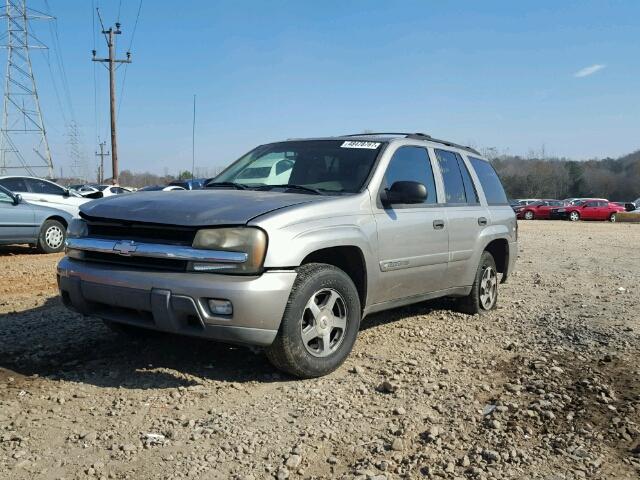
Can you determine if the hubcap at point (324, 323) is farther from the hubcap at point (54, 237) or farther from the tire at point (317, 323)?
the hubcap at point (54, 237)

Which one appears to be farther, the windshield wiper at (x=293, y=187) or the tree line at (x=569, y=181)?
the tree line at (x=569, y=181)

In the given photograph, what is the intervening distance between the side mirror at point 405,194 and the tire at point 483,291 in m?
1.90

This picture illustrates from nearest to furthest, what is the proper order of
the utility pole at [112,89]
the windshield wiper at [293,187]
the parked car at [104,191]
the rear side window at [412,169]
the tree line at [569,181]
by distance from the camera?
the windshield wiper at [293,187] → the rear side window at [412,169] → the parked car at [104,191] → the utility pole at [112,89] → the tree line at [569,181]

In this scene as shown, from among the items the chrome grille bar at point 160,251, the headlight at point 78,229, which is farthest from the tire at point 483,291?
the headlight at point 78,229

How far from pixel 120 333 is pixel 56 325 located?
2.40ft

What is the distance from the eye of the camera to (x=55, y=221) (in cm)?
1122

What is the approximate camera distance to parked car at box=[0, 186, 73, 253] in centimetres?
1038

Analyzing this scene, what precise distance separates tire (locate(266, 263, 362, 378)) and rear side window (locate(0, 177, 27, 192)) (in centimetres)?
1127

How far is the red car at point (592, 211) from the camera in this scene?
4103 centimetres

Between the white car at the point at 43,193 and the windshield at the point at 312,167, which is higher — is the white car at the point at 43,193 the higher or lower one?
the lower one

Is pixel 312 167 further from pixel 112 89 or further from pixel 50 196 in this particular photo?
pixel 112 89

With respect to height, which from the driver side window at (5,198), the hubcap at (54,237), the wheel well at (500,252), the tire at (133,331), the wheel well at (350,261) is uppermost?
the driver side window at (5,198)

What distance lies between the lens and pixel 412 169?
5312mm

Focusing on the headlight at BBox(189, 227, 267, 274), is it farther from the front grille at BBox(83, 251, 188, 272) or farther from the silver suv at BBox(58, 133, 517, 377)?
the front grille at BBox(83, 251, 188, 272)
